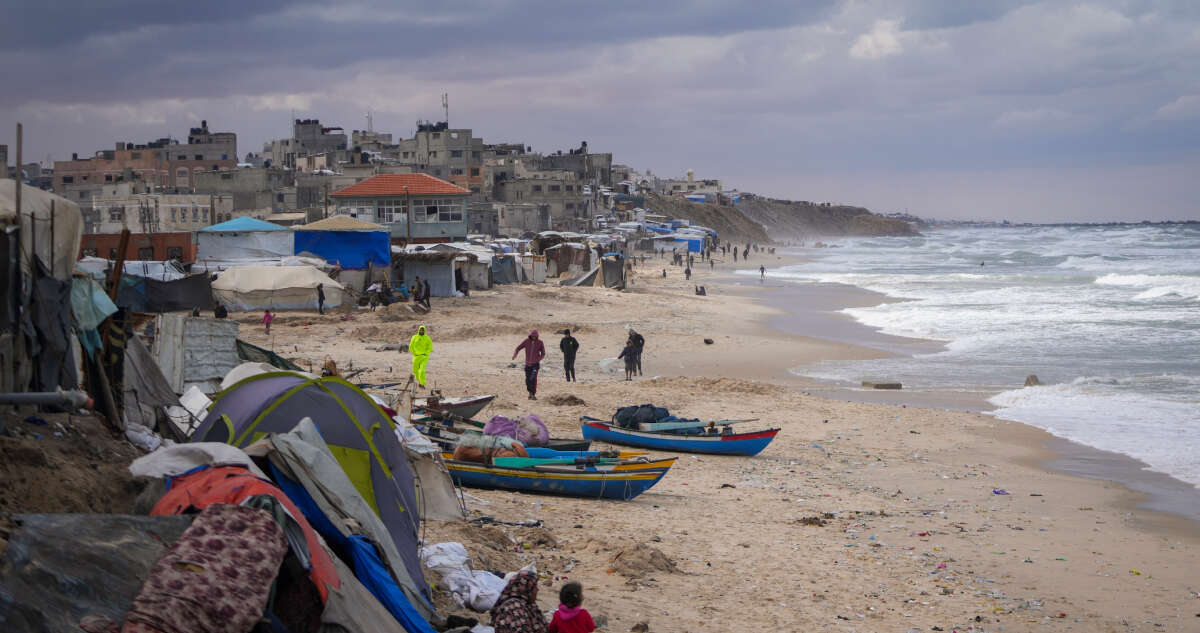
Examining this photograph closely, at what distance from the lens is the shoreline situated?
14648 mm

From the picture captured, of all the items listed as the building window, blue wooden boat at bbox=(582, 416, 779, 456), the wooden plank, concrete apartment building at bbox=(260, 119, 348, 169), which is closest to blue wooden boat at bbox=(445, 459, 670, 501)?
blue wooden boat at bbox=(582, 416, 779, 456)

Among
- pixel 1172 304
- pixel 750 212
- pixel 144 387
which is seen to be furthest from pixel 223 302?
pixel 750 212

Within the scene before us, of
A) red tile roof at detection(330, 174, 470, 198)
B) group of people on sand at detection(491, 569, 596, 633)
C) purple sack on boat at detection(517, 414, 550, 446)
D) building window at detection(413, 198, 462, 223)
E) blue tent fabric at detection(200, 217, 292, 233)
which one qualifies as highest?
red tile roof at detection(330, 174, 470, 198)

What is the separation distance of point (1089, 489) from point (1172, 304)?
34059 millimetres

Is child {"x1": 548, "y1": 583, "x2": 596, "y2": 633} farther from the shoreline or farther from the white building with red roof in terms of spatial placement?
the white building with red roof

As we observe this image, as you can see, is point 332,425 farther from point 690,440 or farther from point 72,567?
point 690,440

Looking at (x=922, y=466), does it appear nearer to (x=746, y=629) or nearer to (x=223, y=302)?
(x=746, y=629)

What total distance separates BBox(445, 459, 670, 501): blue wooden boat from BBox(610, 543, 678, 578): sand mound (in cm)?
207

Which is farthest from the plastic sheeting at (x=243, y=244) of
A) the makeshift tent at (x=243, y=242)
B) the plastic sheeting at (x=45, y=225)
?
the plastic sheeting at (x=45, y=225)

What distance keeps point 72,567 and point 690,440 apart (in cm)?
1185

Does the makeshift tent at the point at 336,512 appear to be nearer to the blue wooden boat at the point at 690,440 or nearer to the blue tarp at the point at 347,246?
the blue wooden boat at the point at 690,440

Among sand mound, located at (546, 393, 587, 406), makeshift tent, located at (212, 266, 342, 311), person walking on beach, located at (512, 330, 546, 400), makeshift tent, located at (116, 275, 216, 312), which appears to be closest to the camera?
person walking on beach, located at (512, 330, 546, 400)

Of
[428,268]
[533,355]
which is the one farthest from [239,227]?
[533,355]

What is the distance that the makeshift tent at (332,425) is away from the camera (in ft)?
26.6
